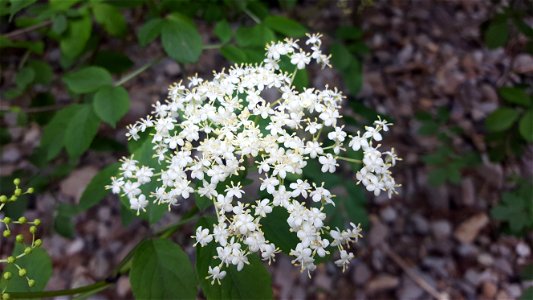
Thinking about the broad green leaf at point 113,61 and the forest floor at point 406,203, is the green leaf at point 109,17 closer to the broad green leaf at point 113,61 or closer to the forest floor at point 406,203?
the broad green leaf at point 113,61

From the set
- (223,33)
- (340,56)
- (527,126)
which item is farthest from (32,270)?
(527,126)

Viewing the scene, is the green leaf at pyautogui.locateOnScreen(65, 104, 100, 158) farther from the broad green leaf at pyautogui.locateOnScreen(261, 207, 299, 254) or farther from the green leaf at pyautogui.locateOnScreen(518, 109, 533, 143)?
the green leaf at pyautogui.locateOnScreen(518, 109, 533, 143)

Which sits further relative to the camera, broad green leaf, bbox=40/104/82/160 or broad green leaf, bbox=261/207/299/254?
broad green leaf, bbox=40/104/82/160

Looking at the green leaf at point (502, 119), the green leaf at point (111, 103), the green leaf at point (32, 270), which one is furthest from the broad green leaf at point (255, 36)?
the green leaf at point (502, 119)

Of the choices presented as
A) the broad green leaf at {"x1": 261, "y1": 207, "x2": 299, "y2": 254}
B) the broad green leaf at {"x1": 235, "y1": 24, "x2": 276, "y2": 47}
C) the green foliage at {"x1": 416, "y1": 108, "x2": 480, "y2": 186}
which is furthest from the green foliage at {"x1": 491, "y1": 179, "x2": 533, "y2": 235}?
the broad green leaf at {"x1": 261, "y1": 207, "x2": 299, "y2": 254}

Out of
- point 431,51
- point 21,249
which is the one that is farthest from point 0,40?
point 431,51

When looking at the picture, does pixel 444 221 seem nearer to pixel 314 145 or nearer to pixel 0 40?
pixel 314 145
